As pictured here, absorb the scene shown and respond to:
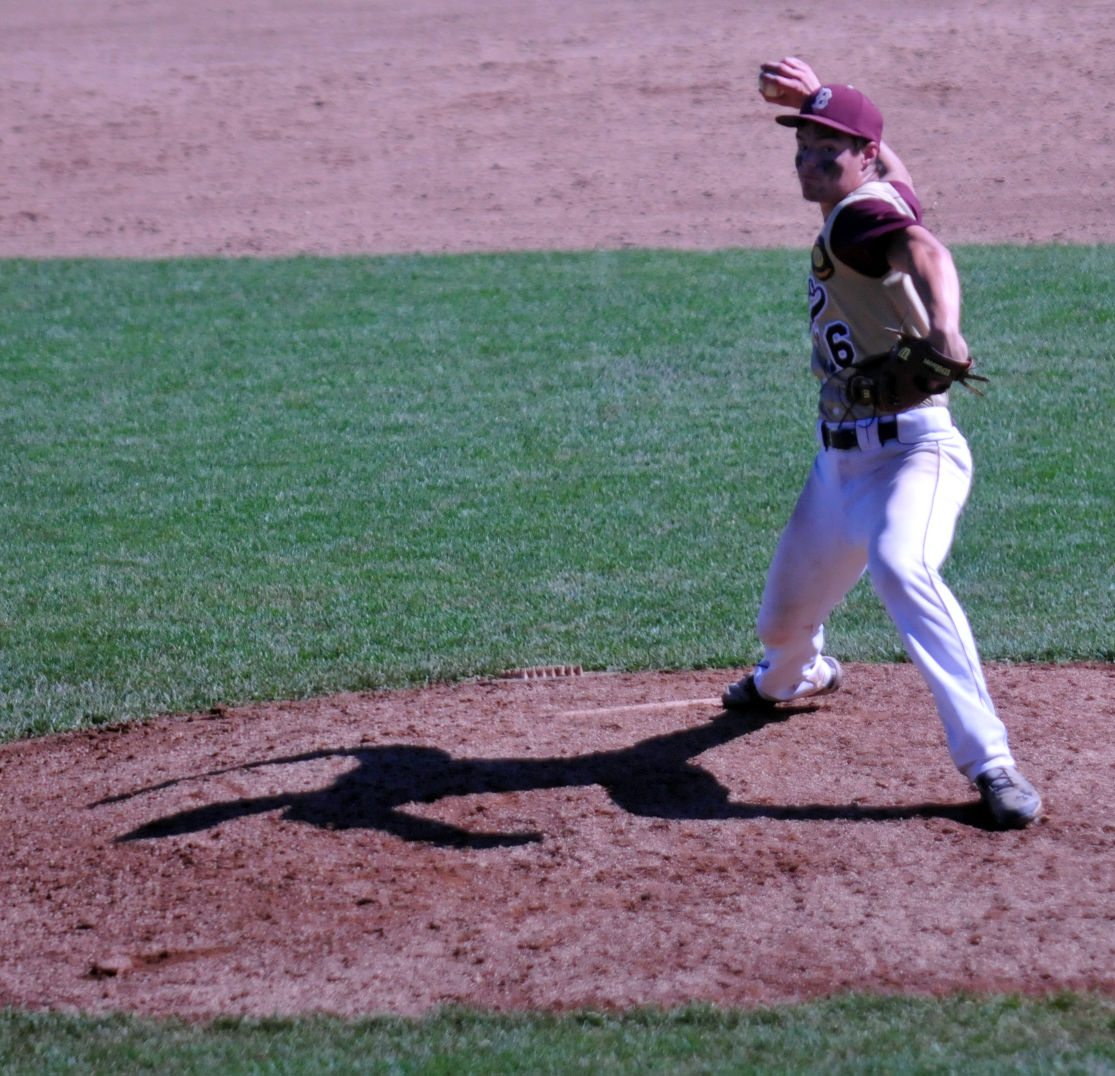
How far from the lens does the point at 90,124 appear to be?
2095 cm

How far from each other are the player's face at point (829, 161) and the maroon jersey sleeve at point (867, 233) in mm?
216

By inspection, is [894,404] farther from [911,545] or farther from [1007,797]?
[1007,797]

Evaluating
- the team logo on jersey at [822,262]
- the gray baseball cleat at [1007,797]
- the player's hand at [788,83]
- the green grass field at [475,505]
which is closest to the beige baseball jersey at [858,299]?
the team logo on jersey at [822,262]

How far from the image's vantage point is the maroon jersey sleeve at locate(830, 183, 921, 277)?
4066 mm

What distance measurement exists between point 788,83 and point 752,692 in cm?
204

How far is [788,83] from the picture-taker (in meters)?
4.80

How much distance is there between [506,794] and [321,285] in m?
10.1

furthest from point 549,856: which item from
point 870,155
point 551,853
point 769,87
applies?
point 769,87

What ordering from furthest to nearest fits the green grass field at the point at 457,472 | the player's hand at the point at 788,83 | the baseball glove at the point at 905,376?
the green grass field at the point at 457,472 → the player's hand at the point at 788,83 → the baseball glove at the point at 905,376

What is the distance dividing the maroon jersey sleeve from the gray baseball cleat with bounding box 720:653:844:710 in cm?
164

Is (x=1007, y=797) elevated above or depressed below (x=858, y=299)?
below

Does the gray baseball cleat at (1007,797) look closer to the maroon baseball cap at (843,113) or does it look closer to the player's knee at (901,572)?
the player's knee at (901,572)

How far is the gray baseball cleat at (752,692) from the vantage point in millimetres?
5273

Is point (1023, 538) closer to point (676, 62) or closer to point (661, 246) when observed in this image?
point (661, 246)
